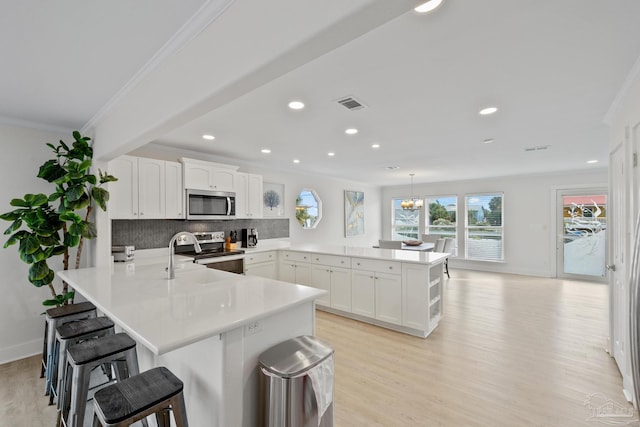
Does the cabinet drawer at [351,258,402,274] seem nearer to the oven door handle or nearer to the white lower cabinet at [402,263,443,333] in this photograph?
the white lower cabinet at [402,263,443,333]

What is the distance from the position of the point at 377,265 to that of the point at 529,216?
5.26 metres

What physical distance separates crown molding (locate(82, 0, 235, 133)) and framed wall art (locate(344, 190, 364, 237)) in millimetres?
5702

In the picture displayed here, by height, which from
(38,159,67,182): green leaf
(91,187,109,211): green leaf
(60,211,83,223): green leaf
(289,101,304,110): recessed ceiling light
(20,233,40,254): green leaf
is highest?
(289,101,304,110): recessed ceiling light

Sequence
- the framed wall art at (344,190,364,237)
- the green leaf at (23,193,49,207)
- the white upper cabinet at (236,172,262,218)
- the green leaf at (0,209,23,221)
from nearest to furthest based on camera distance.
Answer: the green leaf at (0,209,23,221), the green leaf at (23,193,49,207), the white upper cabinet at (236,172,262,218), the framed wall art at (344,190,364,237)

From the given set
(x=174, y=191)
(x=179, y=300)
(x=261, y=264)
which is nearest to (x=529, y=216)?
(x=261, y=264)

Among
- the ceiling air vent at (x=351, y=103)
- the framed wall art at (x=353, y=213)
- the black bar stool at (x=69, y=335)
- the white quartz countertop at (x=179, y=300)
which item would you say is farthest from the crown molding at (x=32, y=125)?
the framed wall art at (x=353, y=213)

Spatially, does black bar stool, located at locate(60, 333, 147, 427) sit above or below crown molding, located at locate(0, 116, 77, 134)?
below

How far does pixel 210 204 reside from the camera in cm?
412

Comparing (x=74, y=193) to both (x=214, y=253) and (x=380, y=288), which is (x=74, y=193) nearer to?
(x=214, y=253)

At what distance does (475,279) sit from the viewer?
20.4 feet

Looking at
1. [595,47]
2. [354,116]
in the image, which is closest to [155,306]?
[354,116]

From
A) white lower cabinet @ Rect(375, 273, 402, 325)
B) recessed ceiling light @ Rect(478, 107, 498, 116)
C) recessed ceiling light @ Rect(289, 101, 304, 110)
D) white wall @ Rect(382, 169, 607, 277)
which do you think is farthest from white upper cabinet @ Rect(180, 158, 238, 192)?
white wall @ Rect(382, 169, 607, 277)

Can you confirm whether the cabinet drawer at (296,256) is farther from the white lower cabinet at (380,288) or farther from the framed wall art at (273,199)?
the framed wall art at (273,199)

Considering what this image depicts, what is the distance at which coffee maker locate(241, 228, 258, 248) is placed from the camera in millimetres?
4777
